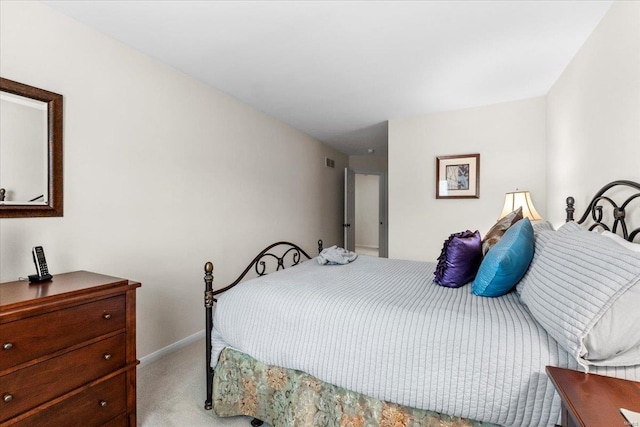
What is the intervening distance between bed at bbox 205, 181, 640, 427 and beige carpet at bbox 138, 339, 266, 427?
9 cm

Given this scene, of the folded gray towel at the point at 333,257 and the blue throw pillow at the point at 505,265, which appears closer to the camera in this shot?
the blue throw pillow at the point at 505,265

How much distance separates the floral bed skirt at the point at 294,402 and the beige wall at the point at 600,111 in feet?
4.88

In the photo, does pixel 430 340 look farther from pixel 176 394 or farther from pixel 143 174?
pixel 143 174

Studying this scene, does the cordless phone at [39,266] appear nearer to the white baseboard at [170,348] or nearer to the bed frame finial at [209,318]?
the bed frame finial at [209,318]

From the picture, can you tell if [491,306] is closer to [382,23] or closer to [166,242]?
[382,23]

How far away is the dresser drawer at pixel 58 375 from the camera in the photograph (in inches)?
47.5

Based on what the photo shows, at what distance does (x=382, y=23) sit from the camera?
6.50 feet

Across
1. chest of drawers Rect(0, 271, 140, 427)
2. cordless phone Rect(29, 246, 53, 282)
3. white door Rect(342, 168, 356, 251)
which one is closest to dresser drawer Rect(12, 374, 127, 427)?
chest of drawers Rect(0, 271, 140, 427)

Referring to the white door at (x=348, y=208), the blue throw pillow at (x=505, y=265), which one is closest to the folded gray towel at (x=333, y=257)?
the blue throw pillow at (x=505, y=265)

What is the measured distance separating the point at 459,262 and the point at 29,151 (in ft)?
8.33

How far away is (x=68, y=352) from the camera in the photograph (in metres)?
1.37

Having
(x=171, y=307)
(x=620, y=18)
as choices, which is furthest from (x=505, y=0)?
(x=171, y=307)

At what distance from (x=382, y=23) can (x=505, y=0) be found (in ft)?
2.24

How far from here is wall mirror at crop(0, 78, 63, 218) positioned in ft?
5.48
